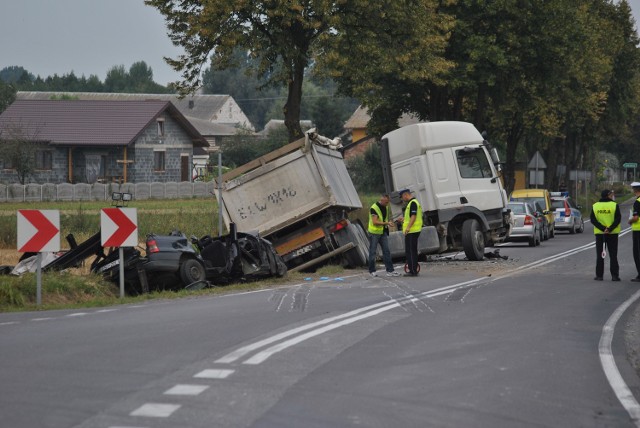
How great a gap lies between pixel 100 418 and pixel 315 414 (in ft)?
4.62

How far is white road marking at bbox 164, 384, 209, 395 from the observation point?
8.50m

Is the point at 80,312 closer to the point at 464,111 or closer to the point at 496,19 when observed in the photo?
the point at 496,19

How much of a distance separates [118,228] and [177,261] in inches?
60.3

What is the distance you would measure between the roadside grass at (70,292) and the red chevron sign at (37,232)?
0.66 meters

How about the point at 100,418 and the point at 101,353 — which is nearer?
the point at 100,418

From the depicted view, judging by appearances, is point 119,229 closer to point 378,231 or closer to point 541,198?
point 378,231

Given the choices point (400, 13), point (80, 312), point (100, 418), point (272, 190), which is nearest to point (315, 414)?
point (100, 418)

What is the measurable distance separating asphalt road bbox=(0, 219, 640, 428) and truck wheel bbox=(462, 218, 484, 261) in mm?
9753

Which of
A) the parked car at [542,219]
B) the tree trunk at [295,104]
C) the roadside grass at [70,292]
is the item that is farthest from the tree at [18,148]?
the roadside grass at [70,292]

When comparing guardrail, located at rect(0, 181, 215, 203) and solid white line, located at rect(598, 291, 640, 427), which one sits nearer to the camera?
solid white line, located at rect(598, 291, 640, 427)

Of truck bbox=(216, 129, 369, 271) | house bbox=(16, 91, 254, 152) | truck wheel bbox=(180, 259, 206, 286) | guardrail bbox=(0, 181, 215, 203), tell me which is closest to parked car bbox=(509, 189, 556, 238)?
guardrail bbox=(0, 181, 215, 203)

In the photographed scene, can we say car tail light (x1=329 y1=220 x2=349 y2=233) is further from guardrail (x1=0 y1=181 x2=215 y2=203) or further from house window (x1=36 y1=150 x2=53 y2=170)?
house window (x1=36 y1=150 x2=53 y2=170)

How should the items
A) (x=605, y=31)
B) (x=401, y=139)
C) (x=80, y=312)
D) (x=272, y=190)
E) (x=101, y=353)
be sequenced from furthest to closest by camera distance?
(x=605, y=31)
(x=401, y=139)
(x=272, y=190)
(x=80, y=312)
(x=101, y=353)

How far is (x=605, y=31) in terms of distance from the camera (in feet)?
211
